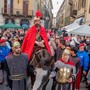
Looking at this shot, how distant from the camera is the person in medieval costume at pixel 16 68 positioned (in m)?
4.94

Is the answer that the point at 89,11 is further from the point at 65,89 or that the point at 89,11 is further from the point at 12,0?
the point at 65,89

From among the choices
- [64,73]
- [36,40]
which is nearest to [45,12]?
[36,40]

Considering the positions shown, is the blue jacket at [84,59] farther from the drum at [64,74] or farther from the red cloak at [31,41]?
the drum at [64,74]

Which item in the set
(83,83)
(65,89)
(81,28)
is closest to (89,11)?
(81,28)

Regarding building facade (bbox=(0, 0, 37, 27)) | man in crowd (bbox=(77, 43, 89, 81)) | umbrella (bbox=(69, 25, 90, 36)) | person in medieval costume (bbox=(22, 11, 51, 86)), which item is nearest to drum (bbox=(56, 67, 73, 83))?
person in medieval costume (bbox=(22, 11, 51, 86))

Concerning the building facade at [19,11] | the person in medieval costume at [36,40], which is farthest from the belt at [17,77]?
the building facade at [19,11]

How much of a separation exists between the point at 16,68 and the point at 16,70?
0.04 m

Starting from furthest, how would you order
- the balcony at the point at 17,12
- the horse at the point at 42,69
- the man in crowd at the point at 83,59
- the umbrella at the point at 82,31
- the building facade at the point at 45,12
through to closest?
1. the building facade at the point at 45,12
2. the balcony at the point at 17,12
3. the umbrella at the point at 82,31
4. the man in crowd at the point at 83,59
5. the horse at the point at 42,69

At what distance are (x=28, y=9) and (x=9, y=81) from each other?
37.1 m

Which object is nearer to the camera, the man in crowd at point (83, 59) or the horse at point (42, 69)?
the horse at point (42, 69)

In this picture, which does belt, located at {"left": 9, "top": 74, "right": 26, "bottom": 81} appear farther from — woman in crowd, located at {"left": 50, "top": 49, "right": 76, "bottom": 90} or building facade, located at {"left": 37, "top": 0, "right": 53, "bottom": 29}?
building facade, located at {"left": 37, "top": 0, "right": 53, "bottom": 29}

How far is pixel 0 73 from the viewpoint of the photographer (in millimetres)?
5309

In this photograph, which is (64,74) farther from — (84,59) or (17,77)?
(84,59)

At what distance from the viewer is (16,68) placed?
496 cm
